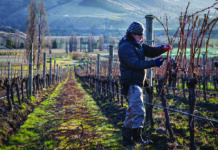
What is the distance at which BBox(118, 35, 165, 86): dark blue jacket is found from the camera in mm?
3503

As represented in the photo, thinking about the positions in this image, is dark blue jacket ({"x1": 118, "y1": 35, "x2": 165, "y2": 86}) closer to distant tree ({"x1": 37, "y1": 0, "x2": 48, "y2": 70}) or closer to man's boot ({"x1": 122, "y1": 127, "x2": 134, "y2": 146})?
man's boot ({"x1": 122, "y1": 127, "x2": 134, "y2": 146})

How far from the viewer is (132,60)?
3516 mm

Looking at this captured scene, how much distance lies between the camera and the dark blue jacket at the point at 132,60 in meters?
3.50

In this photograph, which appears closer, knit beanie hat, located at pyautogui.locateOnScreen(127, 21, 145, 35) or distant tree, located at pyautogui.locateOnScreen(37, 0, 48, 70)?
knit beanie hat, located at pyautogui.locateOnScreen(127, 21, 145, 35)

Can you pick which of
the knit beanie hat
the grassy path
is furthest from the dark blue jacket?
the grassy path

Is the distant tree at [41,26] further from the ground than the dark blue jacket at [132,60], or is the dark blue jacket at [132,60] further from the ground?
the distant tree at [41,26]

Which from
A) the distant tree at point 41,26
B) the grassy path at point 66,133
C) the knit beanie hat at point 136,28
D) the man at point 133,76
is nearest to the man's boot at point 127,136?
the man at point 133,76

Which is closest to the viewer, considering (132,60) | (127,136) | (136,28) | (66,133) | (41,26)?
(132,60)

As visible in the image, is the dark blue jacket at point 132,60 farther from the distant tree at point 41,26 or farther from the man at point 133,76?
the distant tree at point 41,26

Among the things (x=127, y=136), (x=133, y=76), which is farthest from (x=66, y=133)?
(x=133, y=76)

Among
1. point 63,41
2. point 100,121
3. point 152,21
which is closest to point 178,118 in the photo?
point 100,121

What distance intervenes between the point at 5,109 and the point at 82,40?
139 m

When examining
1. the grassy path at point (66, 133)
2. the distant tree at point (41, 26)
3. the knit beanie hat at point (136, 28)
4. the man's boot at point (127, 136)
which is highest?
the distant tree at point (41, 26)

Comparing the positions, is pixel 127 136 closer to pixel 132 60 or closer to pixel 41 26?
pixel 132 60
